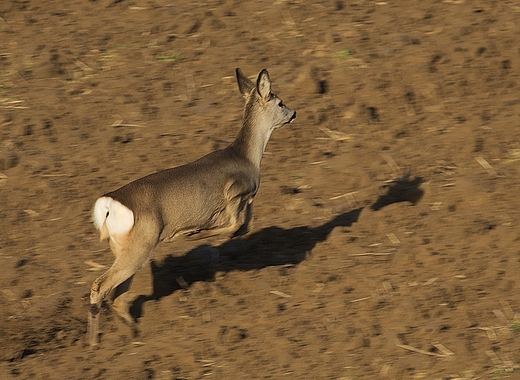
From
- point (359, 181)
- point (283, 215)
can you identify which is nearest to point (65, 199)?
point (283, 215)

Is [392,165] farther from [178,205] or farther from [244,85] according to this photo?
[178,205]

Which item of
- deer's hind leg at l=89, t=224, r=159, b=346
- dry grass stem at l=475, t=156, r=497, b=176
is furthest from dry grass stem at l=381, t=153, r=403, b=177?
deer's hind leg at l=89, t=224, r=159, b=346

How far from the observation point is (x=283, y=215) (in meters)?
9.04

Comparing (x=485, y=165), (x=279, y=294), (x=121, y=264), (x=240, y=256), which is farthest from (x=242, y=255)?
(x=485, y=165)

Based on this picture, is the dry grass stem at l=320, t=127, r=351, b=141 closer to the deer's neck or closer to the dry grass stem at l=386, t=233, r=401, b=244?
the dry grass stem at l=386, t=233, r=401, b=244

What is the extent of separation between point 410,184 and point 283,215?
1.25 meters

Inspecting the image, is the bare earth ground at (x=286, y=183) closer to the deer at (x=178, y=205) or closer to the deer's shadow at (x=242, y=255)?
the deer's shadow at (x=242, y=255)

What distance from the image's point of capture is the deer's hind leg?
22.7ft

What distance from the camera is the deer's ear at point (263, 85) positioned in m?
8.09

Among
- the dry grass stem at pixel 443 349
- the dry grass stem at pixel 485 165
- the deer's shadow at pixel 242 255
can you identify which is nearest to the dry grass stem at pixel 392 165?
the deer's shadow at pixel 242 255

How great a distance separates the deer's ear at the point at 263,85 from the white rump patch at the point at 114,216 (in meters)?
1.83

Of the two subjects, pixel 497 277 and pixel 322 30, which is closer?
pixel 497 277

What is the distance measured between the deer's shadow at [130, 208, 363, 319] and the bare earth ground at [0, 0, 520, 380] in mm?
20

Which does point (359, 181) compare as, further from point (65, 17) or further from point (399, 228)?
point (65, 17)
